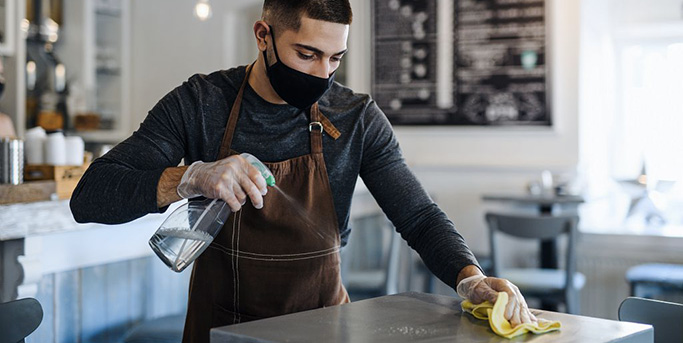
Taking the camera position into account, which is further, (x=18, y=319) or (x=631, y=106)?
(x=631, y=106)

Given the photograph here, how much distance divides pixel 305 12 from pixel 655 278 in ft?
9.20

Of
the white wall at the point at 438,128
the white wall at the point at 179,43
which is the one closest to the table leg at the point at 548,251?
the white wall at the point at 438,128

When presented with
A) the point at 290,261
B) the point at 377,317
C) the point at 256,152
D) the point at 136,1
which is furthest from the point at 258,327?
the point at 136,1

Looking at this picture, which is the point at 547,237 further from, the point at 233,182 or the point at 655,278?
the point at 233,182

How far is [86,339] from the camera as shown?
2686 mm

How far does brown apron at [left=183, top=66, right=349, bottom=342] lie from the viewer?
70.1 inches

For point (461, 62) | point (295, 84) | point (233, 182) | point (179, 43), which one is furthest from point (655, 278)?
point (179, 43)

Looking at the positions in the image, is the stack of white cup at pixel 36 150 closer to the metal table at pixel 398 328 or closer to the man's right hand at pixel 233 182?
the man's right hand at pixel 233 182

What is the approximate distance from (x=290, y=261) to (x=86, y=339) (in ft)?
3.92

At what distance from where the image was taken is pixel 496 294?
4.92 feet

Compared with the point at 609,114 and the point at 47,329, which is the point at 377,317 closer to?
the point at 47,329

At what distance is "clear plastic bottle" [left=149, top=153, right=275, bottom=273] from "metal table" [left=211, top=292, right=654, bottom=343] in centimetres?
23

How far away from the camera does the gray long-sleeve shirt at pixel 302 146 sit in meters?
1.71

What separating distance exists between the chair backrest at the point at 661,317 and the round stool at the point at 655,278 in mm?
2278
